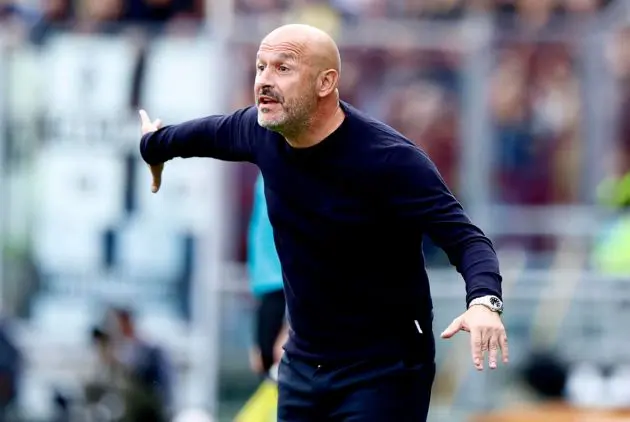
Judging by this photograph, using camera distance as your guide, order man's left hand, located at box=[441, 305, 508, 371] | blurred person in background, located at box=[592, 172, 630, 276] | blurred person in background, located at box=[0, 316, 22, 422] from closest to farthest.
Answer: man's left hand, located at box=[441, 305, 508, 371]
blurred person in background, located at box=[592, 172, 630, 276]
blurred person in background, located at box=[0, 316, 22, 422]

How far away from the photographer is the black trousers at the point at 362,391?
581cm

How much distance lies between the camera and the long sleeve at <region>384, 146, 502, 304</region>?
546 centimetres

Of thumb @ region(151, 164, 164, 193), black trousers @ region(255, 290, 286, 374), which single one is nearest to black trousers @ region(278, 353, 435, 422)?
thumb @ region(151, 164, 164, 193)

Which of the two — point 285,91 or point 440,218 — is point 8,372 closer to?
point 285,91

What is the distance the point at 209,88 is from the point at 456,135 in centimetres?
182

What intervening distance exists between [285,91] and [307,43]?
19 cm

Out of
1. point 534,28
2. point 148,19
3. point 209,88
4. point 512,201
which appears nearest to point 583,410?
point 512,201

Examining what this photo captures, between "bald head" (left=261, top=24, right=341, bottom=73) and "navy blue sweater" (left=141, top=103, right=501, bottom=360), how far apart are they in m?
0.21

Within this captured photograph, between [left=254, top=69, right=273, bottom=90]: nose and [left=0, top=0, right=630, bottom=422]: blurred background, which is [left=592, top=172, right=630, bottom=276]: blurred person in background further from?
[left=254, top=69, right=273, bottom=90]: nose

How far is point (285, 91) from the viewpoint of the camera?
5.65 meters

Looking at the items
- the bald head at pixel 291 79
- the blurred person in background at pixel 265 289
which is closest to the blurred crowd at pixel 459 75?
the blurred person in background at pixel 265 289

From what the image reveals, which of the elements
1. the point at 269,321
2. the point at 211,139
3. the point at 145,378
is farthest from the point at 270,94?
the point at 145,378

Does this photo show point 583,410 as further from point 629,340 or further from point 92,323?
point 92,323

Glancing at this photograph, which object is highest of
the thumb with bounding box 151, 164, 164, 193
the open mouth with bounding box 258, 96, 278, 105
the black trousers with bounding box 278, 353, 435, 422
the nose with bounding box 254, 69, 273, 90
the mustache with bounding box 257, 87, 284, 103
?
the nose with bounding box 254, 69, 273, 90
